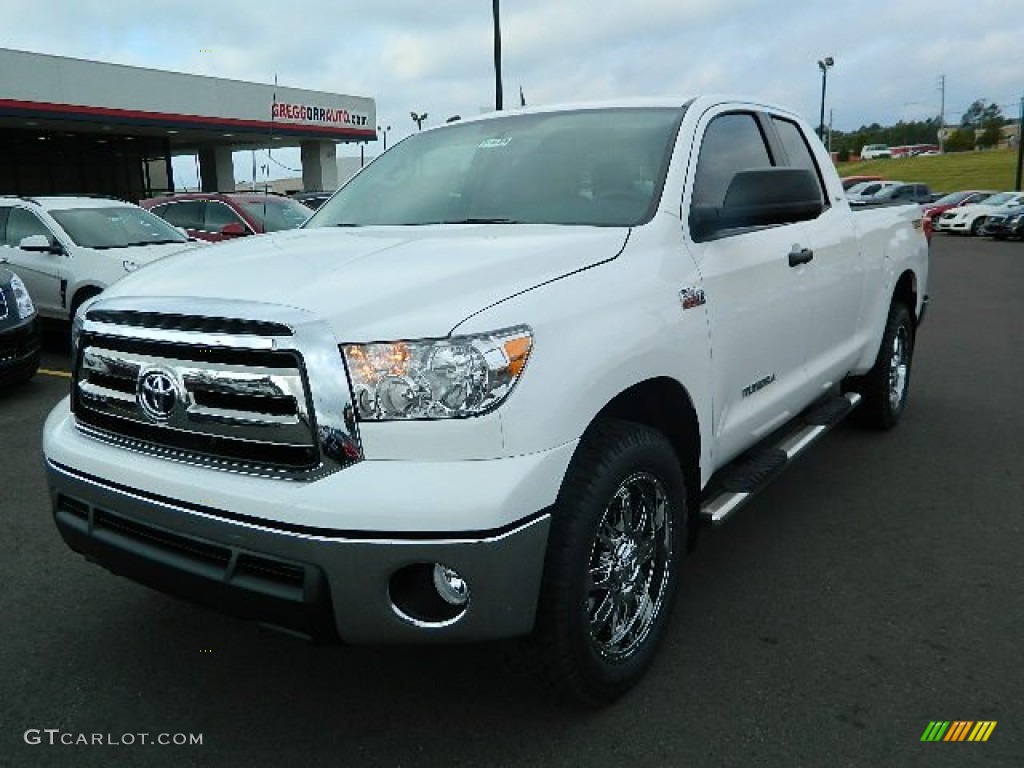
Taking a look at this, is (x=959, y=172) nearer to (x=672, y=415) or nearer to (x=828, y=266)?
(x=828, y=266)

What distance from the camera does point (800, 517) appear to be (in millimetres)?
4344

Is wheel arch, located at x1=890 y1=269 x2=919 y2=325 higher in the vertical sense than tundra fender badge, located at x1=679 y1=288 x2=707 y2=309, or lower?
lower

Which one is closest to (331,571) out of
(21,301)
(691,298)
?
(691,298)

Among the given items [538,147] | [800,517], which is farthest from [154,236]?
[800,517]

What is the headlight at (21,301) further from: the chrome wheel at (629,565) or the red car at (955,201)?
the red car at (955,201)

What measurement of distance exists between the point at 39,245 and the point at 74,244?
322mm

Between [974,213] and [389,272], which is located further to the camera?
[974,213]

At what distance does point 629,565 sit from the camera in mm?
2787

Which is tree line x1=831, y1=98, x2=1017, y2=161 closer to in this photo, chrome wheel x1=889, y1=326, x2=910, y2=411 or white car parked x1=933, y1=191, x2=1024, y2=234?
white car parked x1=933, y1=191, x2=1024, y2=234

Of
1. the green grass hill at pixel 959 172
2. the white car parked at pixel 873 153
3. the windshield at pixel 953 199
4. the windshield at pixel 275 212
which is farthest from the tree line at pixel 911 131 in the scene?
the windshield at pixel 275 212

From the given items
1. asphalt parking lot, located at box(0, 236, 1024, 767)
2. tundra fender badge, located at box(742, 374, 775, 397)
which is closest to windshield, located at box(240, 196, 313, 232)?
asphalt parking lot, located at box(0, 236, 1024, 767)

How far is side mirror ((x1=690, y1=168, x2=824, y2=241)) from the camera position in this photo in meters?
3.06

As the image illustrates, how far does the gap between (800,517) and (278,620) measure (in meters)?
2.88

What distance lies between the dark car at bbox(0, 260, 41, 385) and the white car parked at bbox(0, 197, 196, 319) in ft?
4.82
